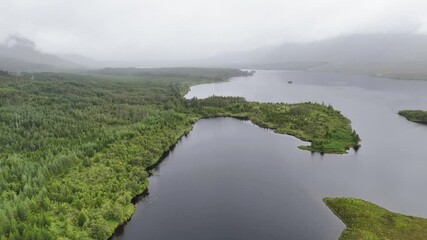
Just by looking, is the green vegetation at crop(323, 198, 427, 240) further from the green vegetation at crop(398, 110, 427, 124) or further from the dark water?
the green vegetation at crop(398, 110, 427, 124)

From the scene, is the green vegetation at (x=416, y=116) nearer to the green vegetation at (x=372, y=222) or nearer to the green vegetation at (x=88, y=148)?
the green vegetation at (x=88, y=148)

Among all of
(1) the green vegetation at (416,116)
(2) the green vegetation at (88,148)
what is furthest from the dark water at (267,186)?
(1) the green vegetation at (416,116)

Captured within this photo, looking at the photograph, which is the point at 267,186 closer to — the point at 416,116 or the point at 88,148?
the point at 88,148

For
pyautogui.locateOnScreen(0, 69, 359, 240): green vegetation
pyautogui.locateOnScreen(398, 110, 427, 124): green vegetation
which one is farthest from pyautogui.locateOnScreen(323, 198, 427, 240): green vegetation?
pyautogui.locateOnScreen(398, 110, 427, 124): green vegetation

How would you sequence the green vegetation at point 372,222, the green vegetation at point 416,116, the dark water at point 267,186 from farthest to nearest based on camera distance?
1. the green vegetation at point 416,116
2. the dark water at point 267,186
3. the green vegetation at point 372,222

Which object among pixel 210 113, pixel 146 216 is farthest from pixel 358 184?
pixel 210 113
